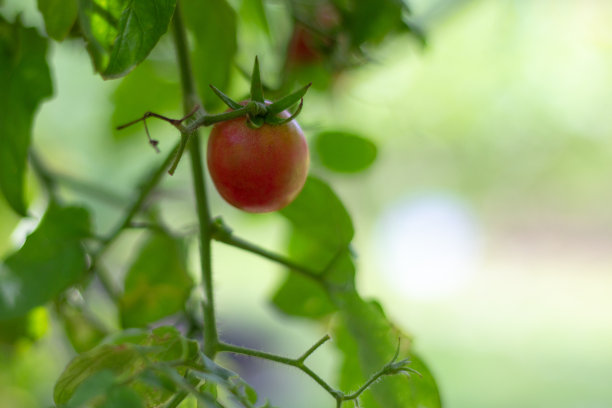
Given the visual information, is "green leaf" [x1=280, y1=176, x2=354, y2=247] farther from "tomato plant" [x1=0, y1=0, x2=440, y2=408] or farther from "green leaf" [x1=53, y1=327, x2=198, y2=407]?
"green leaf" [x1=53, y1=327, x2=198, y2=407]

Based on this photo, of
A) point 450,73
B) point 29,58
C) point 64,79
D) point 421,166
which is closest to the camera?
point 29,58

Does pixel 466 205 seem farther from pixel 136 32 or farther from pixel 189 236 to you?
pixel 136 32

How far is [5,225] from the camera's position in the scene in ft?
2.26

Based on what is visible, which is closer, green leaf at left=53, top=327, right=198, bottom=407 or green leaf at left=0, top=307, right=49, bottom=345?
green leaf at left=53, top=327, right=198, bottom=407

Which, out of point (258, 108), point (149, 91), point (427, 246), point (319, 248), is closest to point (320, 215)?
point (319, 248)

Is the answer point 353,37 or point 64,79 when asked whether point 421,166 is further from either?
point 353,37

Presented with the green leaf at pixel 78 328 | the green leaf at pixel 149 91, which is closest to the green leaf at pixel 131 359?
the green leaf at pixel 78 328

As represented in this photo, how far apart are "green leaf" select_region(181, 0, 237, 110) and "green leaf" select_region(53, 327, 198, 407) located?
174mm

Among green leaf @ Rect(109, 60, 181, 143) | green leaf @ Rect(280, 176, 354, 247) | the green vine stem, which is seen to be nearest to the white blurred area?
green leaf @ Rect(109, 60, 181, 143)

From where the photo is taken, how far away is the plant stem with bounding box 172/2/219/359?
0.34 metres

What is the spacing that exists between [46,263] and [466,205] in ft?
11.2

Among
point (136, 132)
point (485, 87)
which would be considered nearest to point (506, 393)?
point (485, 87)

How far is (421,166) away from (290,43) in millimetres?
2790

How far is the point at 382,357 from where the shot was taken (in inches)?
15.4
